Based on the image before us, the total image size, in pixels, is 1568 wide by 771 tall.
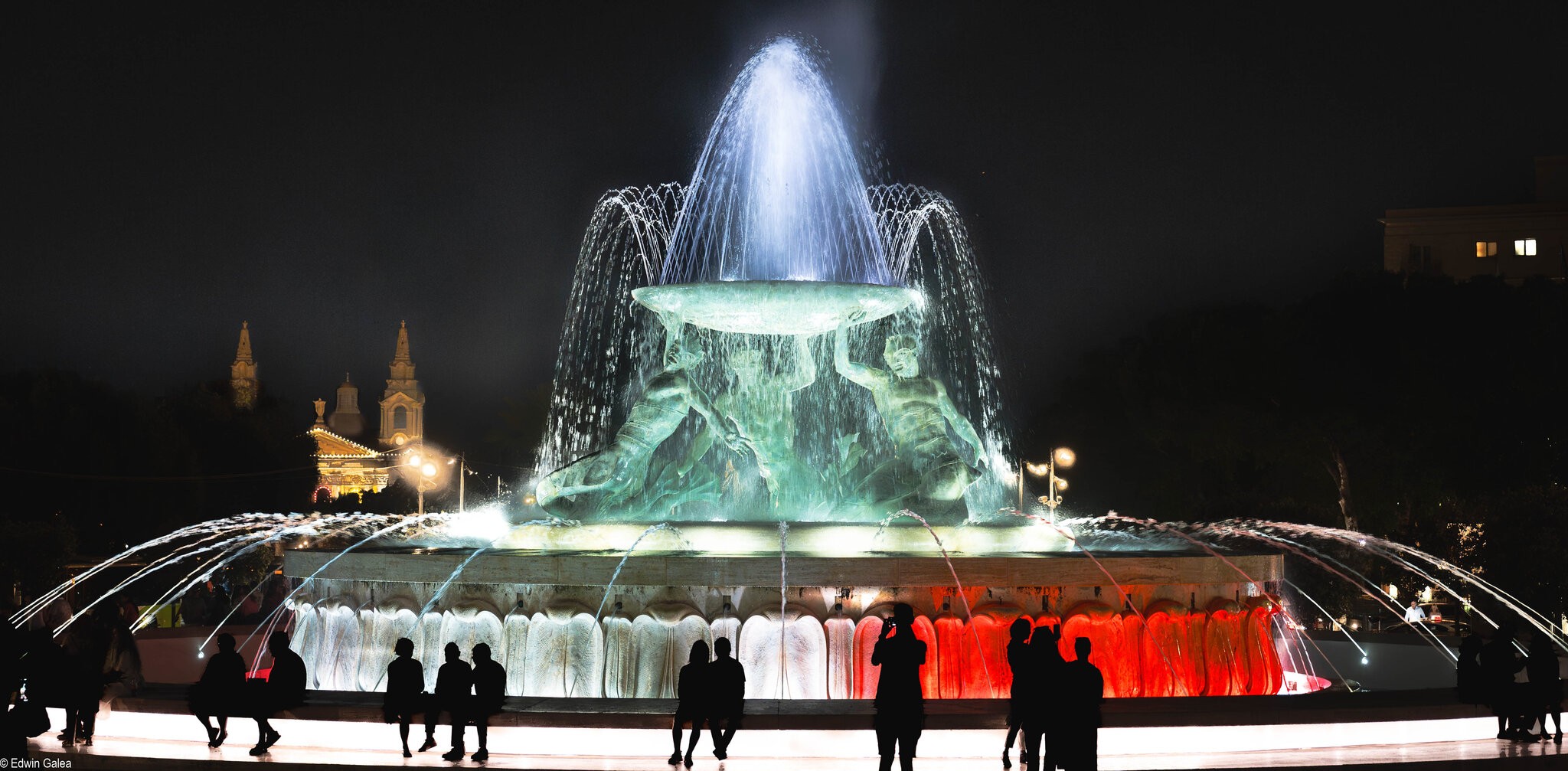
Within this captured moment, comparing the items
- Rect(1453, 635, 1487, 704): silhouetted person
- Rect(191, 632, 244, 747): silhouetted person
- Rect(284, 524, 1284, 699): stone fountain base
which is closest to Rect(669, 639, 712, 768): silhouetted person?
Rect(284, 524, 1284, 699): stone fountain base

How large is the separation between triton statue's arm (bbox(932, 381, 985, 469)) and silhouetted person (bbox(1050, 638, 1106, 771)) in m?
7.56

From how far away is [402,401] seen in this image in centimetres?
18850

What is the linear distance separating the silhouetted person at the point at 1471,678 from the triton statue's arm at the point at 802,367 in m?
8.05

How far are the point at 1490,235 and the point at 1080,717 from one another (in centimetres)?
5935

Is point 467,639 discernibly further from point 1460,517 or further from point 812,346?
point 1460,517

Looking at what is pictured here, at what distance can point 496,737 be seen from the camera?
9.64 meters

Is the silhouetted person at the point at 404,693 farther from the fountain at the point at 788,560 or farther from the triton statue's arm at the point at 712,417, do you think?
the triton statue's arm at the point at 712,417

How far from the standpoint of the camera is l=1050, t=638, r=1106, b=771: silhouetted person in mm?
8352

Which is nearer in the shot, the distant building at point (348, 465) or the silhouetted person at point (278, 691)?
the silhouetted person at point (278, 691)

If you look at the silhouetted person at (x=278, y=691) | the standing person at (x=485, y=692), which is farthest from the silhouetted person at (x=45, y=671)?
the standing person at (x=485, y=692)

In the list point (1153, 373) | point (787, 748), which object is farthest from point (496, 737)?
point (1153, 373)

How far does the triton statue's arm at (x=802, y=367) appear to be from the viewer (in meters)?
17.4

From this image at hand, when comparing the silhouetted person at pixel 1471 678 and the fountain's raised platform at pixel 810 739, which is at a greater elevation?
the silhouetted person at pixel 1471 678

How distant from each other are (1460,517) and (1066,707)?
2108 centimetres
